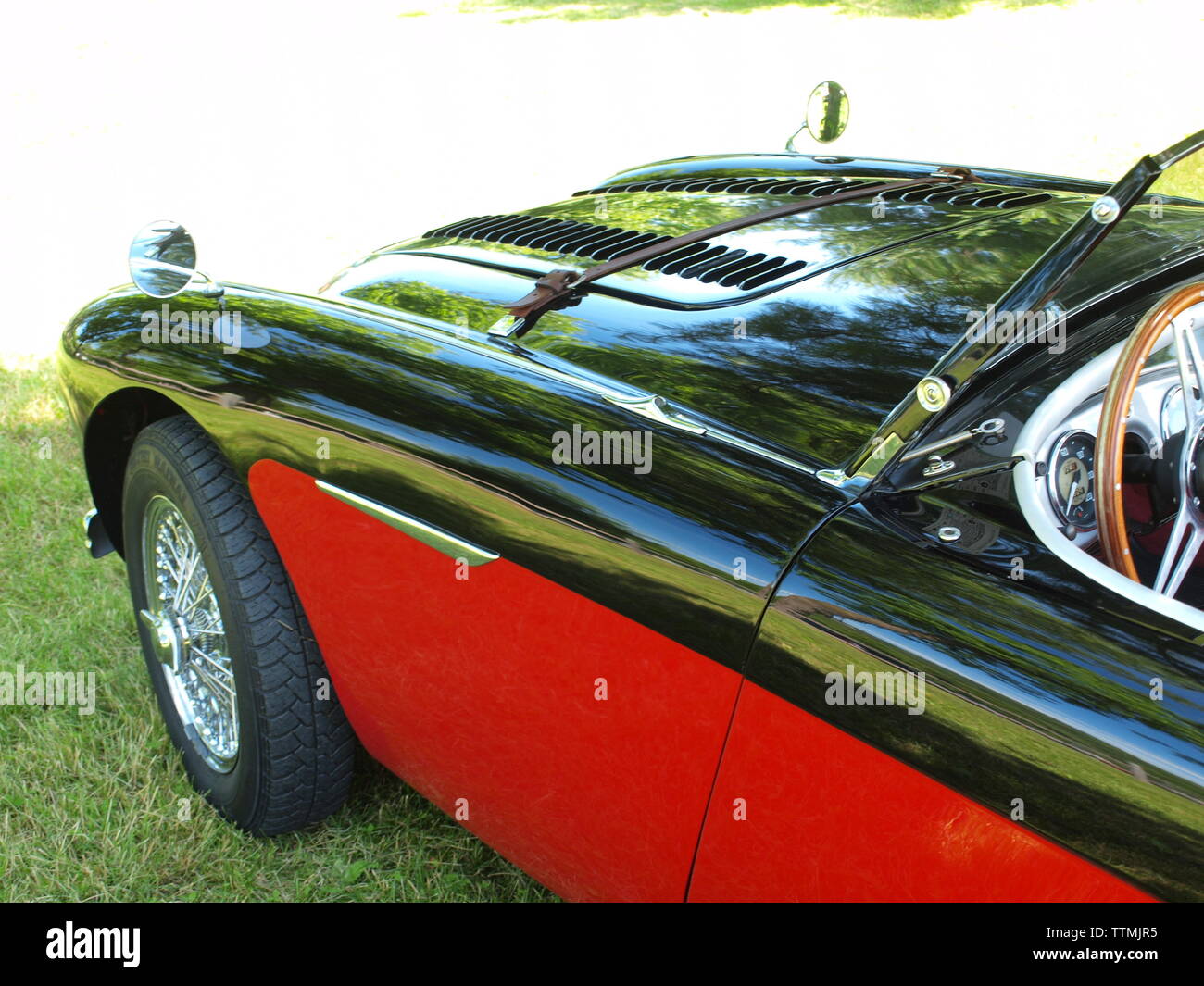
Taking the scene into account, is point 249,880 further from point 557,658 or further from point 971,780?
point 971,780

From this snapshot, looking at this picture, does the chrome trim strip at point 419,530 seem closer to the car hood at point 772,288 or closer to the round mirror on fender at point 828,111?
the car hood at point 772,288

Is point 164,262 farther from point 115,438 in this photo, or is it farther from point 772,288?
point 772,288

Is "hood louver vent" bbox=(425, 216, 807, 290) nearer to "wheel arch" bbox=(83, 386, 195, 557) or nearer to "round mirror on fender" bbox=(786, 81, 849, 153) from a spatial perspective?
"wheel arch" bbox=(83, 386, 195, 557)

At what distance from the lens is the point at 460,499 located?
170 centimetres

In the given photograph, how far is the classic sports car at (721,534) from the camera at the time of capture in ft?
3.90

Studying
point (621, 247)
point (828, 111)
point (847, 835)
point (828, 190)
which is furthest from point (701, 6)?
point (847, 835)

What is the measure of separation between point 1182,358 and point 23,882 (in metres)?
2.38

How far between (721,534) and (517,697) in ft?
1.54

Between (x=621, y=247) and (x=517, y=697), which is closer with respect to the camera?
(x=517, y=697)

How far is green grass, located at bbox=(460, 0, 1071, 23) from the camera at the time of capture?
15.7 meters

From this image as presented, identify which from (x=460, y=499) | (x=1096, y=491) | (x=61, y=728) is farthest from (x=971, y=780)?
(x=61, y=728)

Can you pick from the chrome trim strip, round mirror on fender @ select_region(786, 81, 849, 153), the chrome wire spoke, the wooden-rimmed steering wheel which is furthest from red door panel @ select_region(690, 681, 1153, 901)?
round mirror on fender @ select_region(786, 81, 849, 153)

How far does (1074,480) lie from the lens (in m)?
1.43

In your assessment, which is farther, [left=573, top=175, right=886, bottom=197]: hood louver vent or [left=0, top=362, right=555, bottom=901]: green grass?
[left=573, top=175, right=886, bottom=197]: hood louver vent
